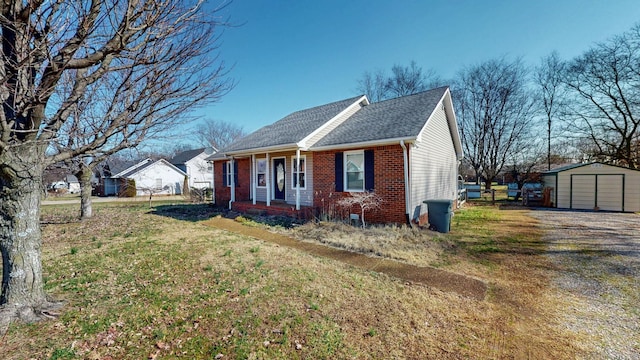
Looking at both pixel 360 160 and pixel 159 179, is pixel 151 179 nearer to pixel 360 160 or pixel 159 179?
pixel 159 179

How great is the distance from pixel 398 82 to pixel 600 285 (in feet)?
91.6

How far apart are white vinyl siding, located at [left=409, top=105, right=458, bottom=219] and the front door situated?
6.03 m

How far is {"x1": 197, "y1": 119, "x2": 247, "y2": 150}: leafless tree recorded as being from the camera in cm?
4769

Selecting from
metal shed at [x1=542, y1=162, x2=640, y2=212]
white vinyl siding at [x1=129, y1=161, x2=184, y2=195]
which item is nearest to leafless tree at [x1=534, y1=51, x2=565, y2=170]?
metal shed at [x1=542, y1=162, x2=640, y2=212]

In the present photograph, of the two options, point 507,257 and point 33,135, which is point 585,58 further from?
point 33,135

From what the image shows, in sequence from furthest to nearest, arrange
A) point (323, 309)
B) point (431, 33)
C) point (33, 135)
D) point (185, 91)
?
point (431, 33) → point (185, 91) → point (323, 309) → point (33, 135)

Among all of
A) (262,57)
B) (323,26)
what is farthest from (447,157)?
(262,57)

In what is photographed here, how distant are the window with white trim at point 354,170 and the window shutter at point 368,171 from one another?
7.2 inches

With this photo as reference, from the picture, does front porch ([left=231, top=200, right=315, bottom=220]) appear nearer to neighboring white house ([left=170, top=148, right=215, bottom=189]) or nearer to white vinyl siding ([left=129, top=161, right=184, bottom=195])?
white vinyl siding ([left=129, top=161, right=184, bottom=195])

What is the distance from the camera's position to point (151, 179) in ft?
103

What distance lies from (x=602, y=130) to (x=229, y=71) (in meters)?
27.2

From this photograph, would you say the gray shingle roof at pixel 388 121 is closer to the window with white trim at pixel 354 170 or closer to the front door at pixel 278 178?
the window with white trim at pixel 354 170

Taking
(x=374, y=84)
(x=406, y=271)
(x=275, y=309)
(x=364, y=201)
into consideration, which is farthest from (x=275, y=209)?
(x=374, y=84)

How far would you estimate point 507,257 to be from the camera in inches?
235
